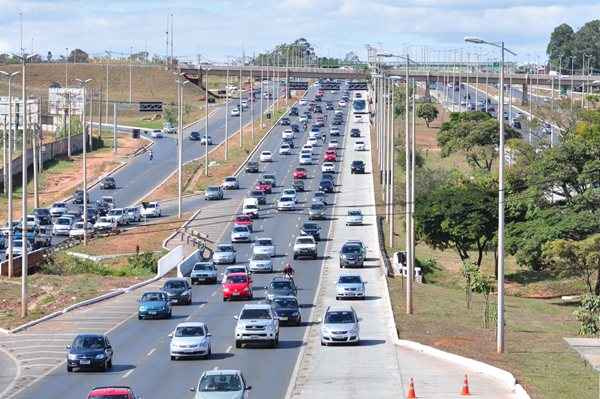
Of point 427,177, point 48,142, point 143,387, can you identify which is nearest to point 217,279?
point 143,387

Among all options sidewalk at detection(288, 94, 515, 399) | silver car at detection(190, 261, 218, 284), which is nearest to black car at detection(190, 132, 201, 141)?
silver car at detection(190, 261, 218, 284)

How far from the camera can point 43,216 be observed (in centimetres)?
10762

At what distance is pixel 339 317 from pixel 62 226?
175ft

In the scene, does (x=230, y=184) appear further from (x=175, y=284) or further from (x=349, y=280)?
(x=175, y=284)

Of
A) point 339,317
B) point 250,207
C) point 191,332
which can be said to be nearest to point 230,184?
point 250,207

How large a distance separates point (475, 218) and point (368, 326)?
3118 centimetres

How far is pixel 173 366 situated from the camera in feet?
154

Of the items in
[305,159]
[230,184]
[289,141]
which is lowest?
[230,184]

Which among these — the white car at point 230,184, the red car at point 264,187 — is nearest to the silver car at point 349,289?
the red car at point 264,187

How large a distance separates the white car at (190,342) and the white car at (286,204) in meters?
62.4

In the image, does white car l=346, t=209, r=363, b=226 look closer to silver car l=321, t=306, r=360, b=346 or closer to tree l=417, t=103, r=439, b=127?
silver car l=321, t=306, r=360, b=346

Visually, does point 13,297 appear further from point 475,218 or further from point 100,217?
point 100,217

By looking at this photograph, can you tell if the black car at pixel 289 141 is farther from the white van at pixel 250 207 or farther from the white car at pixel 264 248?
the white car at pixel 264 248

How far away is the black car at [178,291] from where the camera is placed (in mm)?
65250
